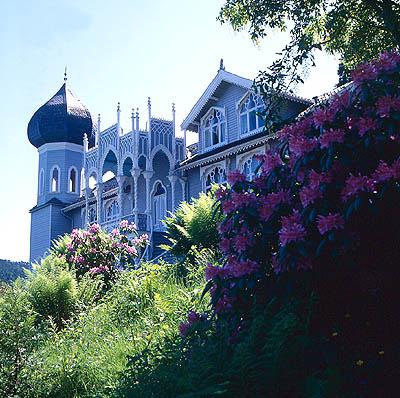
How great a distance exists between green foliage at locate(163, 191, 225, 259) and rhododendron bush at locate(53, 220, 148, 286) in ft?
6.25

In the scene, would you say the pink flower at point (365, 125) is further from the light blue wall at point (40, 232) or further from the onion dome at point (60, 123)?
the onion dome at point (60, 123)

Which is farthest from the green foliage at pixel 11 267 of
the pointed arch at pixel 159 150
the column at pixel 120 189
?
A: the pointed arch at pixel 159 150

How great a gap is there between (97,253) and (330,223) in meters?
10.2

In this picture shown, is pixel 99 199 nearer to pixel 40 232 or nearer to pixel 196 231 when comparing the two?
pixel 40 232

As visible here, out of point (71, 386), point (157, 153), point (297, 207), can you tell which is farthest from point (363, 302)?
point (157, 153)

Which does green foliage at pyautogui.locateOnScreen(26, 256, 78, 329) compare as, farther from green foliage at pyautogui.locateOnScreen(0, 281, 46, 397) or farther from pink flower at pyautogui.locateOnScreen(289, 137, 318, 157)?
pink flower at pyautogui.locateOnScreen(289, 137, 318, 157)

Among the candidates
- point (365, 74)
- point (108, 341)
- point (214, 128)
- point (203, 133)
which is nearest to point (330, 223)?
point (365, 74)

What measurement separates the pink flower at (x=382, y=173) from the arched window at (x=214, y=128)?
18738 millimetres

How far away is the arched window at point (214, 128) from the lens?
2231 cm

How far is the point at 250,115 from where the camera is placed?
20891 mm

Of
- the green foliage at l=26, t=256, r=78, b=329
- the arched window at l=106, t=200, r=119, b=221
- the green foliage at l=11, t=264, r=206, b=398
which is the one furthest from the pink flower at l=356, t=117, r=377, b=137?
the arched window at l=106, t=200, r=119, b=221

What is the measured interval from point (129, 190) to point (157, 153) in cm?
331

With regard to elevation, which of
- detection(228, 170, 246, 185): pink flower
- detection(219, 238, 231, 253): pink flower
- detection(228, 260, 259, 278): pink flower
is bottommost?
detection(228, 260, 259, 278): pink flower

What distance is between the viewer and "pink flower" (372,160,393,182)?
11.3 ft
